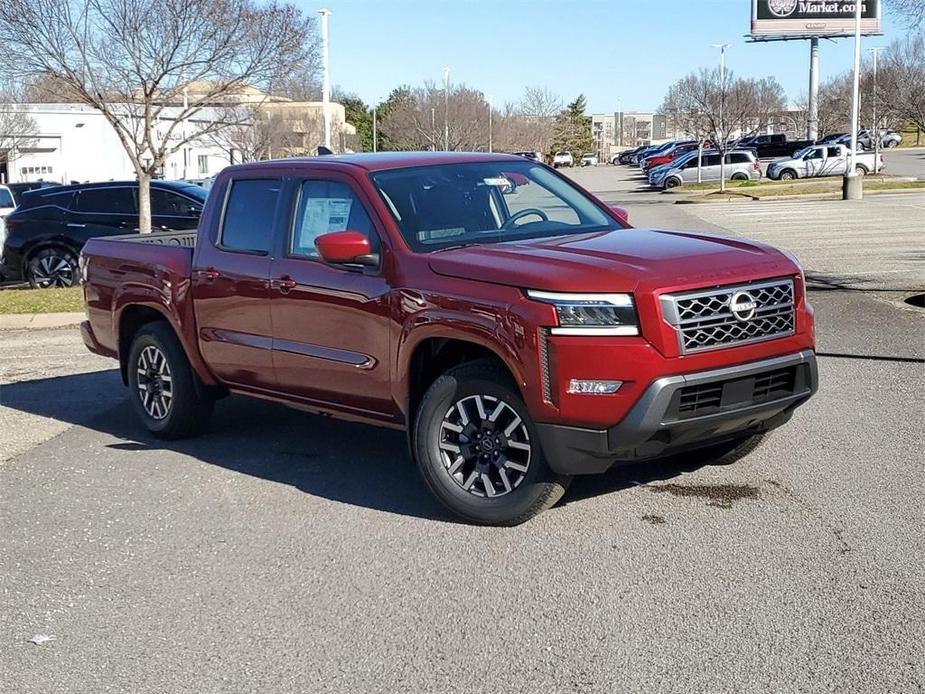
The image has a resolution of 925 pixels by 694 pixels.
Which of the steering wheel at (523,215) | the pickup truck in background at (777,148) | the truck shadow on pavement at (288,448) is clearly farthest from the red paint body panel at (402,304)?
the pickup truck in background at (777,148)

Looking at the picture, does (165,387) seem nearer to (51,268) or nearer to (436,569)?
(436,569)

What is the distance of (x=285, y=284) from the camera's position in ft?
22.4

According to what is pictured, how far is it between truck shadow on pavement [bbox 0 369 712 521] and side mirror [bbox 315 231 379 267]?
136 centimetres

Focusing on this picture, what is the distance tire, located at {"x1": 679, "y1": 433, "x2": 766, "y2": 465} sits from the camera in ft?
21.6

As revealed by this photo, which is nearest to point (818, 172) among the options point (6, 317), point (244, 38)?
point (244, 38)

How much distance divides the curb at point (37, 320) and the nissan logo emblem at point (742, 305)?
1032 cm

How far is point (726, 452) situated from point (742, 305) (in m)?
1.39

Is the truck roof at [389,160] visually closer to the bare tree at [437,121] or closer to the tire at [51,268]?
the tire at [51,268]

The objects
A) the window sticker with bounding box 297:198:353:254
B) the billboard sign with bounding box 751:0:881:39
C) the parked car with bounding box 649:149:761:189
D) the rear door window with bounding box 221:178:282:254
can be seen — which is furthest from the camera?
the billboard sign with bounding box 751:0:881:39

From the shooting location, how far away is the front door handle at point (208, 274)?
24.3 feet

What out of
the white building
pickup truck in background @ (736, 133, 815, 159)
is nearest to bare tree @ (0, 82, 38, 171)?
the white building

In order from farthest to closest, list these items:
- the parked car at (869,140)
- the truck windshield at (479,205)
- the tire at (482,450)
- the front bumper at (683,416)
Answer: the parked car at (869,140) < the truck windshield at (479,205) < the tire at (482,450) < the front bumper at (683,416)

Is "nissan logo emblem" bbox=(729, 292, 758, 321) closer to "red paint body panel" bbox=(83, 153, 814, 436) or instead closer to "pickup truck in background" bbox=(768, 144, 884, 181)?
"red paint body panel" bbox=(83, 153, 814, 436)

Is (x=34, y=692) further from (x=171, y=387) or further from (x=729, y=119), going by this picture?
(x=729, y=119)
